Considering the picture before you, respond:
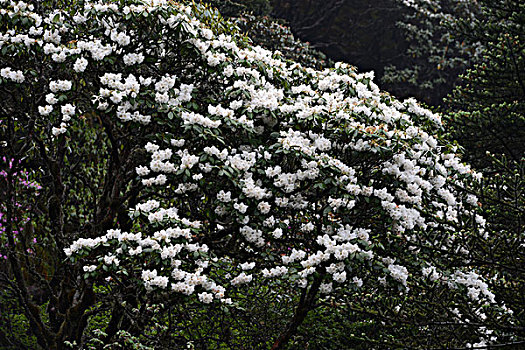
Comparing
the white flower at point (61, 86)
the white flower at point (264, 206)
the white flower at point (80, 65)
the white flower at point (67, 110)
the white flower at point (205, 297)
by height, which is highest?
the white flower at point (80, 65)

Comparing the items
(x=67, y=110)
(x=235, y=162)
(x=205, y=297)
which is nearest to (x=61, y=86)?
(x=67, y=110)

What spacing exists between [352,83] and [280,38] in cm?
723

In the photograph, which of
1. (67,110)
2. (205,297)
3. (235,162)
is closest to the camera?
(205,297)

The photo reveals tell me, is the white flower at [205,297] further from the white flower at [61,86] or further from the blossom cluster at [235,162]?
the white flower at [61,86]

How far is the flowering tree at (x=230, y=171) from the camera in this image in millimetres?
3352

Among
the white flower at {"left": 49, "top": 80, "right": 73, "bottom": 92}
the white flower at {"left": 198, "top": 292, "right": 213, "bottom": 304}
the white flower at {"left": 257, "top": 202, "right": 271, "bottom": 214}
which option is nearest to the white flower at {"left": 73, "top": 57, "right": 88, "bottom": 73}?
the white flower at {"left": 49, "top": 80, "right": 73, "bottom": 92}

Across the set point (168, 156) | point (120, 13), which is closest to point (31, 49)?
point (120, 13)

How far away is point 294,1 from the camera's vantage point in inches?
596

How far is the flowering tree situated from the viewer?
3.35m

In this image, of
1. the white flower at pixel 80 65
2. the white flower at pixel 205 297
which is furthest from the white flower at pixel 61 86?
the white flower at pixel 205 297

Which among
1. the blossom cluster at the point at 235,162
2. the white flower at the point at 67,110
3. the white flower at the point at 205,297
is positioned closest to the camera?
the white flower at the point at 205,297

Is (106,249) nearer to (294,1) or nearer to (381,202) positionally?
(381,202)

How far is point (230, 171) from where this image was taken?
131 inches

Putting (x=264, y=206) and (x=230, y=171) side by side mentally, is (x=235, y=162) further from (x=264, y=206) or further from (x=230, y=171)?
(x=264, y=206)
